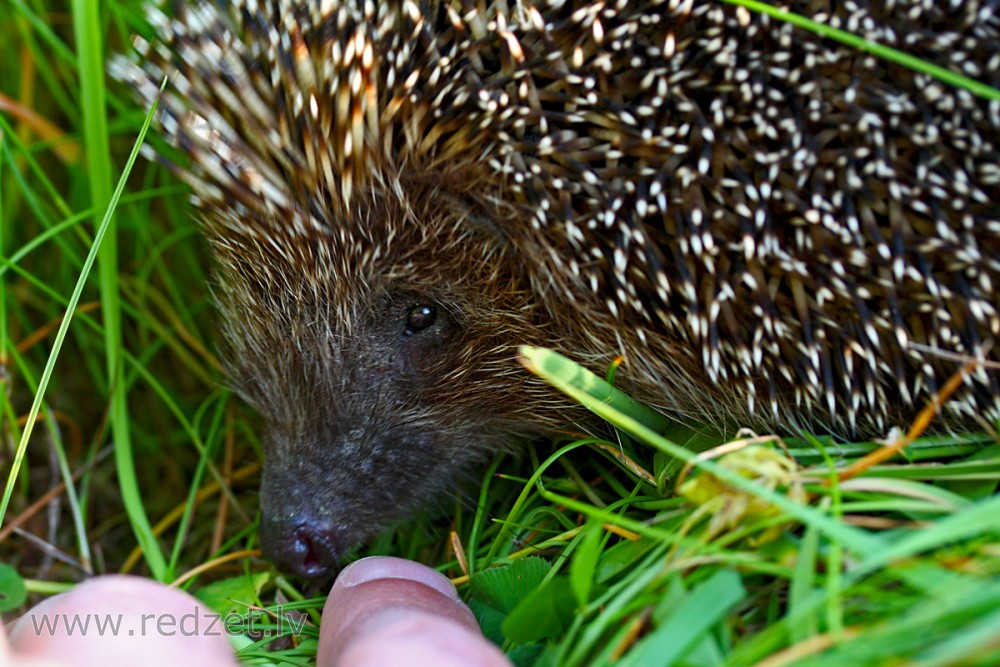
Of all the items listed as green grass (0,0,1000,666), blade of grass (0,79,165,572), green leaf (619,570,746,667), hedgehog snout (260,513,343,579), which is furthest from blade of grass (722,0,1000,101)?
hedgehog snout (260,513,343,579)

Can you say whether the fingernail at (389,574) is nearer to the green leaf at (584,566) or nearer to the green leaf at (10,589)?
the green leaf at (584,566)

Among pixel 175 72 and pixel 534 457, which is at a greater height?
pixel 175 72

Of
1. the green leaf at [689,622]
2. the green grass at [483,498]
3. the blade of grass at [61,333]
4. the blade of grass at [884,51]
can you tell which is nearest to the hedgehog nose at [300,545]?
the green grass at [483,498]

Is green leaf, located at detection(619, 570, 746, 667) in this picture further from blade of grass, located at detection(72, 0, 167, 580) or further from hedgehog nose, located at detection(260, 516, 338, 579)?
blade of grass, located at detection(72, 0, 167, 580)

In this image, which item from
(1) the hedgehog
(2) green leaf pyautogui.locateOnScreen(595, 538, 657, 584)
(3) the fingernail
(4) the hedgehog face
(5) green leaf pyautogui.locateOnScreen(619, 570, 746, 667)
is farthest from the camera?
(4) the hedgehog face

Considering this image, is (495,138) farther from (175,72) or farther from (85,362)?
(85,362)

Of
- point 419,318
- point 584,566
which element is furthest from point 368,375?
point 584,566

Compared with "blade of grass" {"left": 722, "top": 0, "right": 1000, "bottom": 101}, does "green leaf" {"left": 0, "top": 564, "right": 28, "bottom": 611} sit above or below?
below

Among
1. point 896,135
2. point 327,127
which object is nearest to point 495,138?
point 327,127
